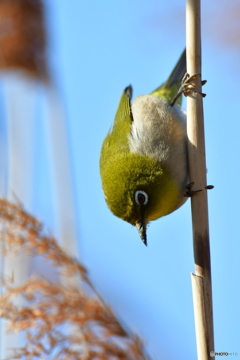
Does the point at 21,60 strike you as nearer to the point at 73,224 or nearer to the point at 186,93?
the point at 73,224

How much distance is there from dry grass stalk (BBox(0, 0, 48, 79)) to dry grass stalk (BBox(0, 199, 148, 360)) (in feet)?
9.54

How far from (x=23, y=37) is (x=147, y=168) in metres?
2.12

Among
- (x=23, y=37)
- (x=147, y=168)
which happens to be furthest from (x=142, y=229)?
(x=23, y=37)

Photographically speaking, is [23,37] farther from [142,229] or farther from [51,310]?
Result: [51,310]

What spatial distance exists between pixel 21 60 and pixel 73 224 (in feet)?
7.16

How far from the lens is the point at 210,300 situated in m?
2.41

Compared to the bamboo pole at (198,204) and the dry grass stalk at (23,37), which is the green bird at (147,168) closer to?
the bamboo pole at (198,204)

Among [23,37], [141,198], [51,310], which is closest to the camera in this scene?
[51,310]

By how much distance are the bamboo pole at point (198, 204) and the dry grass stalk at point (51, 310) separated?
40cm

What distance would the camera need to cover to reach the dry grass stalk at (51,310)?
2084mm

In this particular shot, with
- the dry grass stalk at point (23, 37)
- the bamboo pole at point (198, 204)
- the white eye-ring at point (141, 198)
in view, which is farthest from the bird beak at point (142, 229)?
the dry grass stalk at point (23, 37)

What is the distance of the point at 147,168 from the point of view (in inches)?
157

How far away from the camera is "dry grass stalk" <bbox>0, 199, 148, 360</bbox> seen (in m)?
2.08

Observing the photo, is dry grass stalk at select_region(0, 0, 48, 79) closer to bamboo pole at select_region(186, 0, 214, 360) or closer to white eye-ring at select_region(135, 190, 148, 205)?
white eye-ring at select_region(135, 190, 148, 205)
